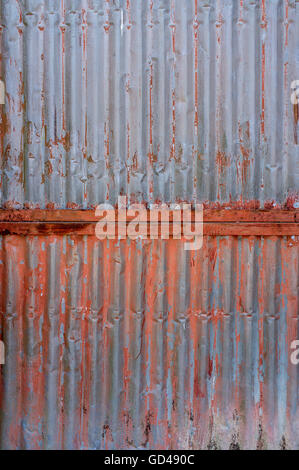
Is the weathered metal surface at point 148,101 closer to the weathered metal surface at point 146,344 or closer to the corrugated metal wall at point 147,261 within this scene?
the corrugated metal wall at point 147,261

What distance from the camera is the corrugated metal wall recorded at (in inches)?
110

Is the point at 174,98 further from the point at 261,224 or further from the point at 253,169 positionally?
the point at 261,224

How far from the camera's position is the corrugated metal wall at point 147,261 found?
2797mm

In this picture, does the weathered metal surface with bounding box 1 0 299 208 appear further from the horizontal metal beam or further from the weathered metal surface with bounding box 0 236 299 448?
the weathered metal surface with bounding box 0 236 299 448

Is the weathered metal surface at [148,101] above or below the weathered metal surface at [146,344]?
above

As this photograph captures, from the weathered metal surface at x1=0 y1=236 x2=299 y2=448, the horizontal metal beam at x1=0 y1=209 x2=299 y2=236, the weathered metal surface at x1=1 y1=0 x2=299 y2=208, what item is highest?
the weathered metal surface at x1=1 y1=0 x2=299 y2=208

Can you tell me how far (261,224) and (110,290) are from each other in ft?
3.55

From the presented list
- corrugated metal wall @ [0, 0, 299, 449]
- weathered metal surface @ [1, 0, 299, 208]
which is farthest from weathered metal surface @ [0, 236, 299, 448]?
weathered metal surface @ [1, 0, 299, 208]

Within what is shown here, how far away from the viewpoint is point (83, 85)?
2.79 m

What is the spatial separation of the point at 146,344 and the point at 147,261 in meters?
0.55

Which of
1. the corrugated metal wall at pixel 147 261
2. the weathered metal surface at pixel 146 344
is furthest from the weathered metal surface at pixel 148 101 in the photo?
the weathered metal surface at pixel 146 344

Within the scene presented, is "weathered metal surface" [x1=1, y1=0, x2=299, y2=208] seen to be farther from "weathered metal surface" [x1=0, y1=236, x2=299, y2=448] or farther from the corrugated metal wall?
"weathered metal surface" [x1=0, y1=236, x2=299, y2=448]

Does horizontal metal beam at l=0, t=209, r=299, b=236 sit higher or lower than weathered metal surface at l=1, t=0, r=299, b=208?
lower
